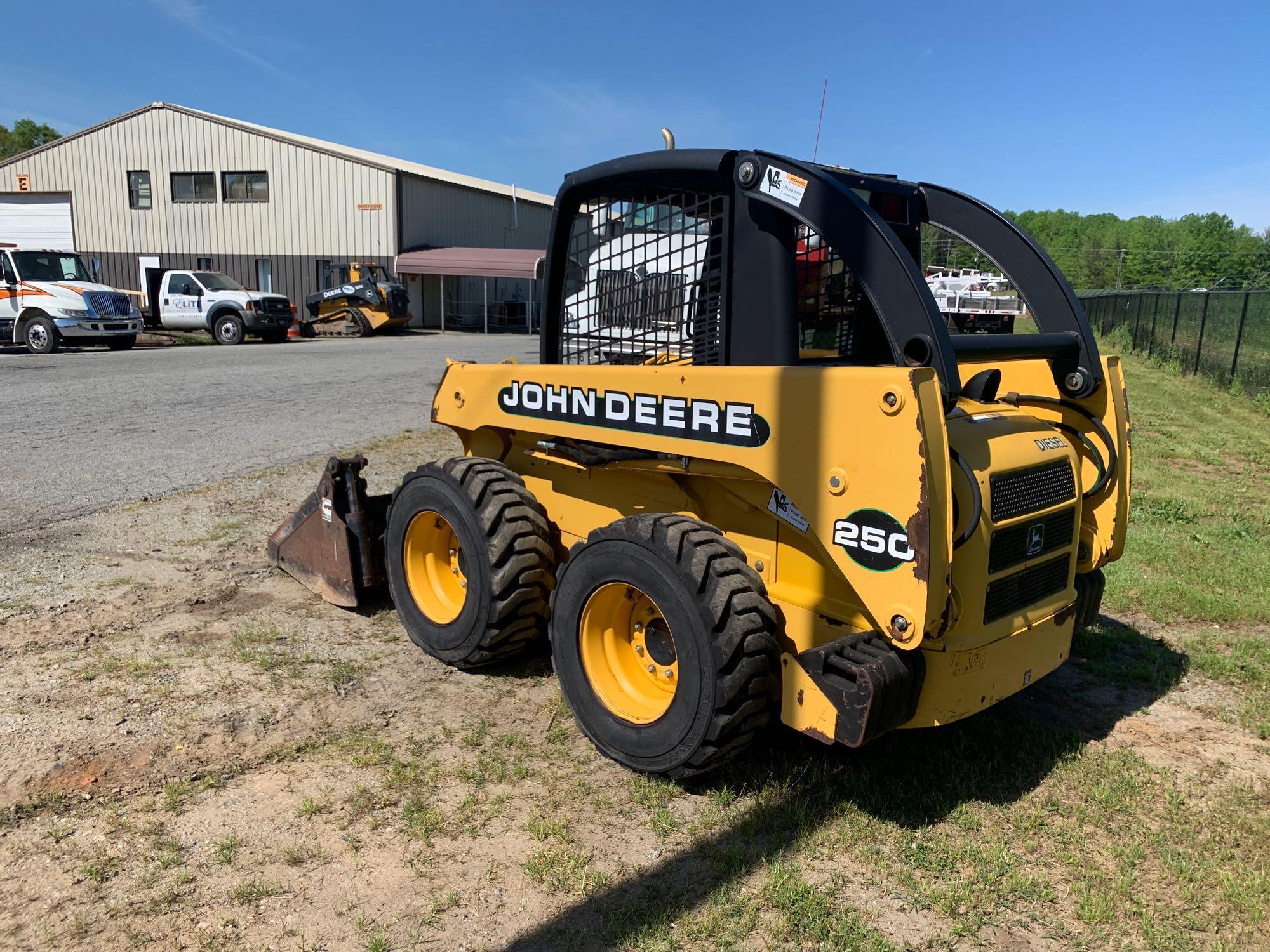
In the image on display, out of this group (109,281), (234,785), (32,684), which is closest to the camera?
(234,785)

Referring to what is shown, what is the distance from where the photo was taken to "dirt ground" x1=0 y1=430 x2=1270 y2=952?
110 inches

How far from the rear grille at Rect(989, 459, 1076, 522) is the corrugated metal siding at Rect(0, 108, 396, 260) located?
32.0 metres

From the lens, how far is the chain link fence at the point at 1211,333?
15930mm

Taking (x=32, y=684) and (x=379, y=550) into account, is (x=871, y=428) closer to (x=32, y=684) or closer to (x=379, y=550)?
(x=379, y=550)

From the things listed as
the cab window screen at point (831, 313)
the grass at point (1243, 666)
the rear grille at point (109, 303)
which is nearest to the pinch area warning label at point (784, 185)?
the cab window screen at point (831, 313)

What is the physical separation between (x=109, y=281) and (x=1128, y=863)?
133ft

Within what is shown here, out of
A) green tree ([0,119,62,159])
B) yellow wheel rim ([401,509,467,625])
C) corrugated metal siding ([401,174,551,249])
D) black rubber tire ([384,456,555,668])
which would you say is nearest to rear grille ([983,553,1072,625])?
black rubber tire ([384,456,555,668])

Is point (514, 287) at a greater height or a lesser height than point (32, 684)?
greater

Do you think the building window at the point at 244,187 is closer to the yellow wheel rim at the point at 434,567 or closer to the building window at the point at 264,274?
the building window at the point at 264,274

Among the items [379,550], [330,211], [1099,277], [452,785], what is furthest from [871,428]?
[1099,277]

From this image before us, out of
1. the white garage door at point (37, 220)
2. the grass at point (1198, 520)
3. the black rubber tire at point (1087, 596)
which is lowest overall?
the grass at point (1198, 520)

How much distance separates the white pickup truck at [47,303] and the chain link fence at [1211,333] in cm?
2036

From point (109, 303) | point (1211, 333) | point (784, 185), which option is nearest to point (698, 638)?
point (784, 185)

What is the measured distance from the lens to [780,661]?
323 centimetres
